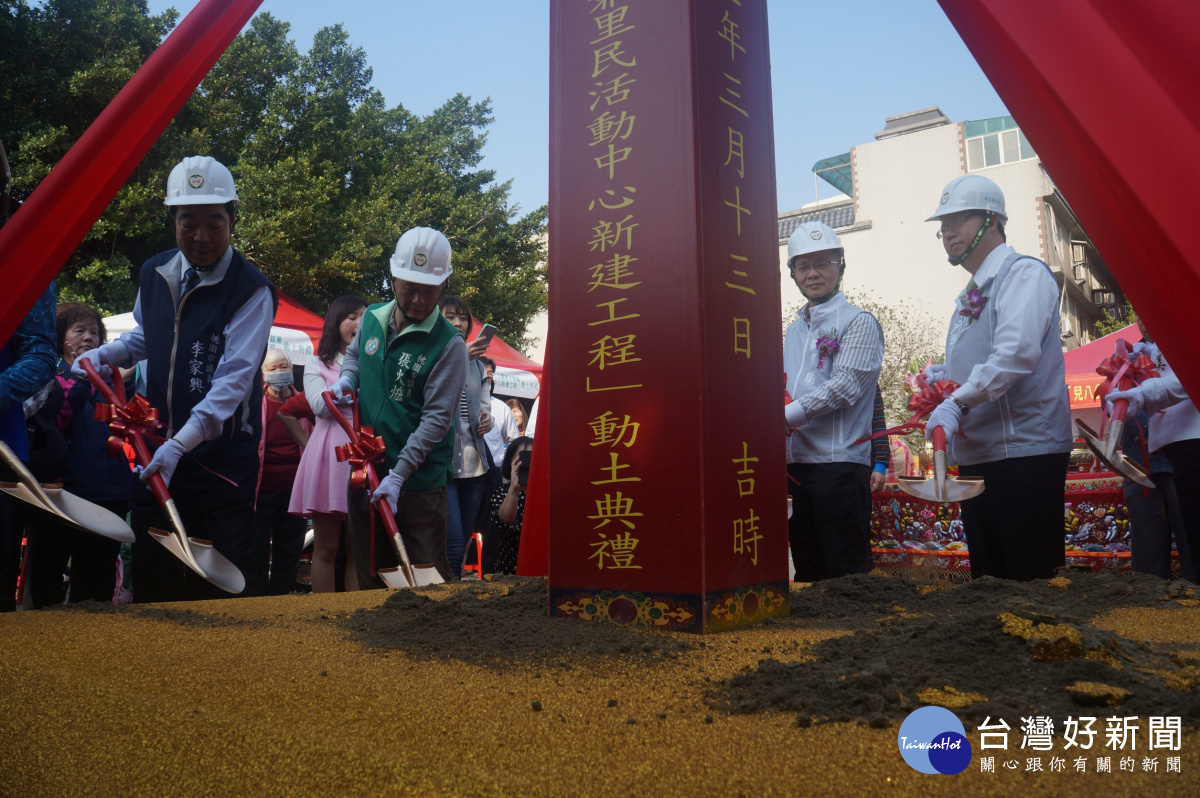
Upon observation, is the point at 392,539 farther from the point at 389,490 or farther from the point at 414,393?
the point at 414,393

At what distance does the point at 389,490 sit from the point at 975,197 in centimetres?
231

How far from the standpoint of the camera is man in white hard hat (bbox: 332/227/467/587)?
3.15 meters

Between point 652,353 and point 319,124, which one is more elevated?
point 319,124

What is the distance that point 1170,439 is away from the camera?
3.09m

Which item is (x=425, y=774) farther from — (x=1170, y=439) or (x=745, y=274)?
(x=1170, y=439)

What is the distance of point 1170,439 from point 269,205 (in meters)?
11.8

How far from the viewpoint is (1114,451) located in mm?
3152

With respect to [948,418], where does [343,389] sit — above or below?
above

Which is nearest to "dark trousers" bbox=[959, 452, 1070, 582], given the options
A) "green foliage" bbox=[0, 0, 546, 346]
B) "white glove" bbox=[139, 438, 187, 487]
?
"white glove" bbox=[139, 438, 187, 487]

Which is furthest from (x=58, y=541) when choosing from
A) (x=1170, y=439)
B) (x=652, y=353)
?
(x=1170, y=439)

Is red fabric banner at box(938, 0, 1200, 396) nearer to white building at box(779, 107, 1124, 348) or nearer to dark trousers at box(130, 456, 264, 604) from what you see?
dark trousers at box(130, 456, 264, 604)

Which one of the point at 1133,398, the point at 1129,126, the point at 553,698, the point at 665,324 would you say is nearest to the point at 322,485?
the point at 665,324

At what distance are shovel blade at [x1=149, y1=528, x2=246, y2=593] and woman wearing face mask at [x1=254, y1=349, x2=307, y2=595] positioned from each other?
1.24m

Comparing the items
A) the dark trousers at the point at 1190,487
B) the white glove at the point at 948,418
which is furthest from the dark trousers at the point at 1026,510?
the dark trousers at the point at 1190,487
